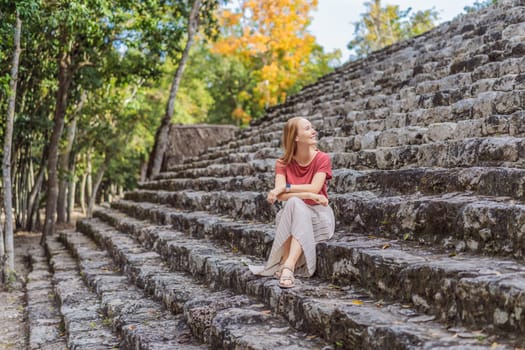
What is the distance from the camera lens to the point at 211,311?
310 centimetres

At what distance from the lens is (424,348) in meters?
1.85

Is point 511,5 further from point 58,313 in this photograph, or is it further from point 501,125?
point 58,313

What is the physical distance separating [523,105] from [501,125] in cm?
35

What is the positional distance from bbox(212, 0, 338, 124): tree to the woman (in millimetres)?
17159

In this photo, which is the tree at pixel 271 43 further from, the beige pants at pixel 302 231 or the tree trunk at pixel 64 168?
the beige pants at pixel 302 231

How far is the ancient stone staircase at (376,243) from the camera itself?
7.27 feet

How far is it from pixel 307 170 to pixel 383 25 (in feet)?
73.2

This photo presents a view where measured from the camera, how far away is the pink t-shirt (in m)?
3.41

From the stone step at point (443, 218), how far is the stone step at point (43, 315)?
244cm

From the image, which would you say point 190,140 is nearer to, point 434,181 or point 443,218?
point 434,181

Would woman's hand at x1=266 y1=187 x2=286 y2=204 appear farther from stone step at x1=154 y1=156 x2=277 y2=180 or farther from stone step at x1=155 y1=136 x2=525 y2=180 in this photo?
stone step at x1=154 y1=156 x2=277 y2=180

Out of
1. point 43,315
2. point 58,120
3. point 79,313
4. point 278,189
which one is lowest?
point 43,315

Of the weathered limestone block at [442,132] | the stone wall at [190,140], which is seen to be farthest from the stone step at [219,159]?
the weathered limestone block at [442,132]

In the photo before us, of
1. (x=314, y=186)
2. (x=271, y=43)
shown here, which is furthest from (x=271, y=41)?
(x=314, y=186)
